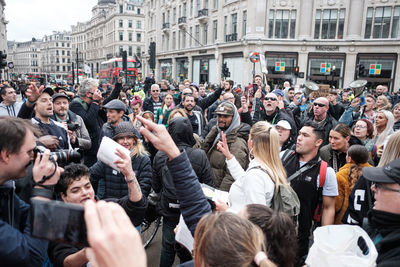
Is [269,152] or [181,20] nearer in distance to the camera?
[269,152]

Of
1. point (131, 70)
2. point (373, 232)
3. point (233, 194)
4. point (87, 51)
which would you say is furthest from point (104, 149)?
point (87, 51)

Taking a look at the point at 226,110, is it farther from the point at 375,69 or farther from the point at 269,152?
the point at 375,69

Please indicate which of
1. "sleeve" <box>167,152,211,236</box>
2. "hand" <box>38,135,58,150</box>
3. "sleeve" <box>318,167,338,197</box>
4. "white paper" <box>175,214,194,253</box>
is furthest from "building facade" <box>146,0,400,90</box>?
"sleeve" <box>167,152,211,236</box>

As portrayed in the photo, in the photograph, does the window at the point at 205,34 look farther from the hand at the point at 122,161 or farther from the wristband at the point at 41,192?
the wristband at the point at 41,192

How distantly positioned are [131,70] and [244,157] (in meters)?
31.3

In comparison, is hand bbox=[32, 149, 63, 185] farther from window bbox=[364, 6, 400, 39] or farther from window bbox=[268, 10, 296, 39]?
window bbox=[364, 6, 400, 39]

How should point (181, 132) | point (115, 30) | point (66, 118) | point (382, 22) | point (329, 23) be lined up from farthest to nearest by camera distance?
point (115, 30), point (329, 23), point (382, 22), point (66, 118), point (181, 132)

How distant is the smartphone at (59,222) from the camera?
911 millimetres

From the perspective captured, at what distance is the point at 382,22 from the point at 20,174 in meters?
32.6

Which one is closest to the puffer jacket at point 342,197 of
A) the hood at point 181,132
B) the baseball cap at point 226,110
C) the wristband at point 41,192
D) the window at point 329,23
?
the baseball cap at point 226,110

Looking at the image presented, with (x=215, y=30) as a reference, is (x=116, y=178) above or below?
below

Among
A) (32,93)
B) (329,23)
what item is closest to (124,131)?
(32,93)

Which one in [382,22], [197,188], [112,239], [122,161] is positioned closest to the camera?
[112,239]

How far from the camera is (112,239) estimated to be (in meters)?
0.77
